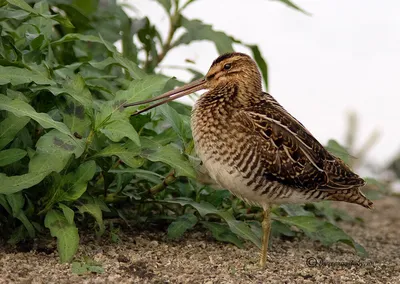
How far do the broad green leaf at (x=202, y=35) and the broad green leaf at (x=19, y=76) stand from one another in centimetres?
176

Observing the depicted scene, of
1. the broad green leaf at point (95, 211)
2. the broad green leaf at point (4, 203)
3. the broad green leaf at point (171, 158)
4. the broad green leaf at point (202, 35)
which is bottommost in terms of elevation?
the broad green leaf at point (4, 203)

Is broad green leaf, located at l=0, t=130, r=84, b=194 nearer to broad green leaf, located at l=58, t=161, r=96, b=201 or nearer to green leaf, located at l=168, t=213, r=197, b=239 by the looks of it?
broad green leaf, located at l=58, t=161, r=96, b=201

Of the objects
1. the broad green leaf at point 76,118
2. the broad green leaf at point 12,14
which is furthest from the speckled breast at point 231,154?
the broad green leaf at point 12,14

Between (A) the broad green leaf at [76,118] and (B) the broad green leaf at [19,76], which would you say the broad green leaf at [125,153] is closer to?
(A) the broad green leaf at [76,118]

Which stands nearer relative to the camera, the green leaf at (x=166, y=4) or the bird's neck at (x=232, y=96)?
the bird's neck at (x=232, y=96)

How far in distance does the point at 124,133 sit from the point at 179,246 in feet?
3.09

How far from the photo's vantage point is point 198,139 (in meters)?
4.25

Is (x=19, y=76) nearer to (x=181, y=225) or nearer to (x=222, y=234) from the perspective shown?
(x=181, y=225)

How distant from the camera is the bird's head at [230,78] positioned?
4477 millimetres

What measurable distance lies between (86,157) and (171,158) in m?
0.46

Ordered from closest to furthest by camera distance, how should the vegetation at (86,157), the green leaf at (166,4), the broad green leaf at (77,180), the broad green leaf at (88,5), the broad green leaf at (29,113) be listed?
the broad green leaf at (29,113), the vegetation at (86,157), the broad green leaf at (77,180), the green leaf at (166,4), the broad green leaf at (88,5)

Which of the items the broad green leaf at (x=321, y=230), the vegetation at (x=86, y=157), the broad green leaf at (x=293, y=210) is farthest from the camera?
the broad green leaf at (x=293, y=210)

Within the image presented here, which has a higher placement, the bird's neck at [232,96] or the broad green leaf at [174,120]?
the bird's neck at [232,96]

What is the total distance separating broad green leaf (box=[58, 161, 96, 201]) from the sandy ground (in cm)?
34
